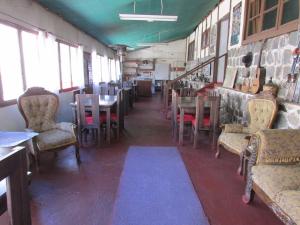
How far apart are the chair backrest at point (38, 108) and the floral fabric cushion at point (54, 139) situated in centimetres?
15

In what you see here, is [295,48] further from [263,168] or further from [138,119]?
[138,119]

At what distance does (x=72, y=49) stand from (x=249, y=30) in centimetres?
432

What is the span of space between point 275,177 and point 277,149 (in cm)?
31

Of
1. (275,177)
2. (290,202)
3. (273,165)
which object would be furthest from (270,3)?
(290,202)

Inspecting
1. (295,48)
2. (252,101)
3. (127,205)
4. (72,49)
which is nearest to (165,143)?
(252,101)

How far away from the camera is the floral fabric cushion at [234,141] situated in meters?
2.62

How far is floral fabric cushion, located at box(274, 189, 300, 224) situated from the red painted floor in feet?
1.51

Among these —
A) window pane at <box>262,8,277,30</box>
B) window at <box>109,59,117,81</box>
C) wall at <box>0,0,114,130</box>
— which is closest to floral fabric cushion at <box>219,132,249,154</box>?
window pane at <box>262,8,277,30</box>

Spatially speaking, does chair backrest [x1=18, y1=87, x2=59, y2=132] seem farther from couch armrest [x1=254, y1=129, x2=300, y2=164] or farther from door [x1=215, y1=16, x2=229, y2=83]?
door [x1=215, y1=16, x2=229, y2=83]

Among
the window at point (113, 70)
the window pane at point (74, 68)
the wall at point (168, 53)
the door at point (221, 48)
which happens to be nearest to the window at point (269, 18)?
the door at point (221, 48)

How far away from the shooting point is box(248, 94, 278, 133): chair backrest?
2.69 meters

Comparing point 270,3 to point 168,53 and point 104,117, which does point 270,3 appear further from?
point 168,53

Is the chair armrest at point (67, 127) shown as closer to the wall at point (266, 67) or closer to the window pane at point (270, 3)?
the wall at point (266, 67)

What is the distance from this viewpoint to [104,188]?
2.41 m
